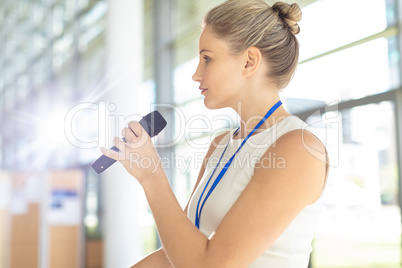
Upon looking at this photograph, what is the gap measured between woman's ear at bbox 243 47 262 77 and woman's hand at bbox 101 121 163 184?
Answer: 28 cm

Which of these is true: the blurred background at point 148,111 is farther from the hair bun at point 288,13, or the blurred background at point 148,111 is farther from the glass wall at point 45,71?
the hair bun at point 288,13

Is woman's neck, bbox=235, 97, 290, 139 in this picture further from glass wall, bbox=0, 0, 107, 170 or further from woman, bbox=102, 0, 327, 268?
glass wall, bbox=0, 0, 107, 170

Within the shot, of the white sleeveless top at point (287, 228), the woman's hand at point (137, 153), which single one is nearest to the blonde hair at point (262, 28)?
the white sleeveless top at point (287, 228)

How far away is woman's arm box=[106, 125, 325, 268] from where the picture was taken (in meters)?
0.82

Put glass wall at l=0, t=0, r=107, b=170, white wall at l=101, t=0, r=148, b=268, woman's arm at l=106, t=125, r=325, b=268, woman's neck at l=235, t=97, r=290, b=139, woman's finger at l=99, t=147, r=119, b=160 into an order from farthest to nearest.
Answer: glass wall at l=0, t=0, r=107, b=170, white wall at l=101, t=0, r=148, b=268, woman's neck at l=235, t=97, r=290, b=139, woman's finger at l=99, t=147, r=119, b=160, woman's arm at l=106, t=125, r=325, b=268

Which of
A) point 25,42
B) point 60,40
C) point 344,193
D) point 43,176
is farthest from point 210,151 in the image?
point 25,42

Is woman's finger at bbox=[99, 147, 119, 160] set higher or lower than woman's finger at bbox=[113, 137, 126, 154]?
lower

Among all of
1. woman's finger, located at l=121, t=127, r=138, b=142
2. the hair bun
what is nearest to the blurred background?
the hair bun

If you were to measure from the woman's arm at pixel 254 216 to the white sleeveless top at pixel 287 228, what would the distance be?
0.04 m

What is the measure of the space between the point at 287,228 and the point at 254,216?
0.39ft

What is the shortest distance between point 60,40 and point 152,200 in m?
8.96

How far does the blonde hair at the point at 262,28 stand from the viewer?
100 centimetres

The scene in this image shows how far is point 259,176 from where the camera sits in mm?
870

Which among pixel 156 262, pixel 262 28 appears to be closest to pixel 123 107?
pixel 156 262
